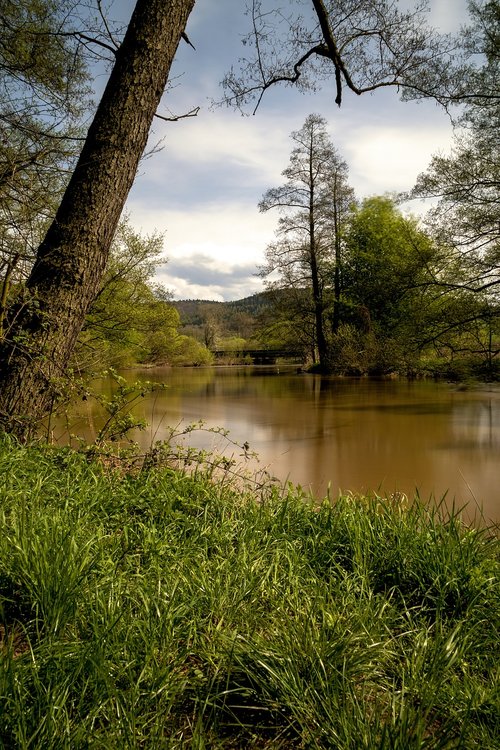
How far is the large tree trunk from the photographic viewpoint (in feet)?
10.6

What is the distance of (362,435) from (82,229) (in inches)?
210

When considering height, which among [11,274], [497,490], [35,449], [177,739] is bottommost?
[497,490]

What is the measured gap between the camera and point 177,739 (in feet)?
3.50

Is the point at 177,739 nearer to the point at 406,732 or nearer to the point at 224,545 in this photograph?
the point at 406,732

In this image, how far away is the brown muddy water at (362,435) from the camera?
14.8 ft

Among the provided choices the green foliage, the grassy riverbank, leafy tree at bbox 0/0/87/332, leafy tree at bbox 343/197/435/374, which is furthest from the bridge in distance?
the grassy riverbank

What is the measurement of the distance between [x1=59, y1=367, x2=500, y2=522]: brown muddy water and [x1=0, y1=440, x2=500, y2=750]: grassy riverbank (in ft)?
3.71

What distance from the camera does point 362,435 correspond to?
7094 mm

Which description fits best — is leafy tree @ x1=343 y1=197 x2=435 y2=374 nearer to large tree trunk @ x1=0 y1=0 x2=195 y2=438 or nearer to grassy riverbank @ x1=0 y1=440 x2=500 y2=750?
large tree trunk @ x1=0 y1=0 x2=195 y2=438

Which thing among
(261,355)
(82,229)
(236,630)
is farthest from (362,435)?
(261,355)

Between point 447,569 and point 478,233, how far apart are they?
11331 millimetres

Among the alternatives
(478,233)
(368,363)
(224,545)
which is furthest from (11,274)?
(368,363)

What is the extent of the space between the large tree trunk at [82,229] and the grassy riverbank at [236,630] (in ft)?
3.34

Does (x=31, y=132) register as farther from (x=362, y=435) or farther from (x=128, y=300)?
(x=128, y=300)
